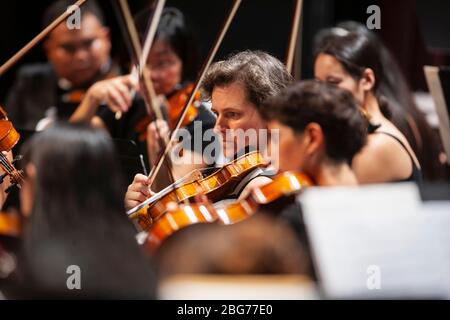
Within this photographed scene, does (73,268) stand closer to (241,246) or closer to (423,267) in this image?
(241,246)

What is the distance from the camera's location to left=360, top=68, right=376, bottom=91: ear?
190 centimetres

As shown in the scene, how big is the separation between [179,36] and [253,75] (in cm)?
53

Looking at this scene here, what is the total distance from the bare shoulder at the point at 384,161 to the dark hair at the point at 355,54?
0.59ft

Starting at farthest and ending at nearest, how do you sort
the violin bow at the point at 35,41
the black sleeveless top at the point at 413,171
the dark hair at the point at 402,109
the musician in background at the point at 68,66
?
the musician in background at the point at 68,66 → the dark hair at the point at 402,109 → the violin bow at the point at 35,41 → the black sleeveless top at the point at 413,171

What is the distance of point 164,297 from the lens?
1.46 metres

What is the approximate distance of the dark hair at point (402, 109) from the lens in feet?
6.61

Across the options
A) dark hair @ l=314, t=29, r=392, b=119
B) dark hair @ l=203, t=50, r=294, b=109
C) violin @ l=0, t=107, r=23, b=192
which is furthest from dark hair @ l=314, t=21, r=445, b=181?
violin @ l=0, t=107, r=23, b=192

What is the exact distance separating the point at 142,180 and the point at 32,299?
398 mm

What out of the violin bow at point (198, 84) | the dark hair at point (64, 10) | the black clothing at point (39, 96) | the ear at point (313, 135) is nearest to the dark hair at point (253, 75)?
the violin bow at point (198, 84)

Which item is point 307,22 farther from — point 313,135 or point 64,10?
point 313,135

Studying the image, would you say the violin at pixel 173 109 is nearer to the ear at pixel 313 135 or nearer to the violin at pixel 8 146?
the violin at pixel 8 146

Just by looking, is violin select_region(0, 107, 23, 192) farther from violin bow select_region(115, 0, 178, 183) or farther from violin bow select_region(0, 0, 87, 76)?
violin bow select_region(115, 0, 178, 183)

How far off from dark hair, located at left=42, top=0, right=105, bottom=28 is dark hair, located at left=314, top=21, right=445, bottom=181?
62 centimetres

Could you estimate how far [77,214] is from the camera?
136 centimetres
